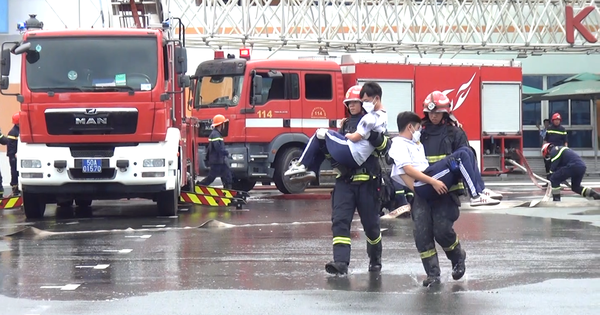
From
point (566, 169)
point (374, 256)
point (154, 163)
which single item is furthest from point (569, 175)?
point (374, 256)

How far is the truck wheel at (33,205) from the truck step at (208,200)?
2241mm

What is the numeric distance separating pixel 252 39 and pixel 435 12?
5.04 m

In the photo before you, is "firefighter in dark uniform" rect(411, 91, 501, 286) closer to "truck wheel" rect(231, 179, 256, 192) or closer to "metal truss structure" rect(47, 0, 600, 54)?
"truck wheel" rect(231, 179, 256, 192)

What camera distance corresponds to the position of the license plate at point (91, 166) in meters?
13.4

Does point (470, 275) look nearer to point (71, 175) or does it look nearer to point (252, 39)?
point (71, 175)

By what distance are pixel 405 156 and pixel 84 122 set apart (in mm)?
6597

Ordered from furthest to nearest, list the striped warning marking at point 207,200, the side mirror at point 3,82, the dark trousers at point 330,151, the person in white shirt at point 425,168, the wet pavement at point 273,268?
the striped warning marking at point 207,200, the side mirror at point 3,82, the dark trousers at point 330,151, the person in white shirt at point 425,168, the wet pavement at point 273,268

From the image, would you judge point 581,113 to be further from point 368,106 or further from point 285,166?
point 368,106

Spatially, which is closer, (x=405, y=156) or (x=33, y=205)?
(x=405, y=156)

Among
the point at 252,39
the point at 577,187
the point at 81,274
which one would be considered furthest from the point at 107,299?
the point at 252,39

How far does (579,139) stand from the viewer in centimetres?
3216

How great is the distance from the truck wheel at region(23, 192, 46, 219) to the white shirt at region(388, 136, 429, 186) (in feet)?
24.8

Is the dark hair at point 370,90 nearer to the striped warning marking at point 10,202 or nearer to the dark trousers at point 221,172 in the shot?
the striped warning marking at point 10,202

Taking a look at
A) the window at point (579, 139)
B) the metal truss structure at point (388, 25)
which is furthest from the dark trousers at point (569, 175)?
the window at point (579, 139)
